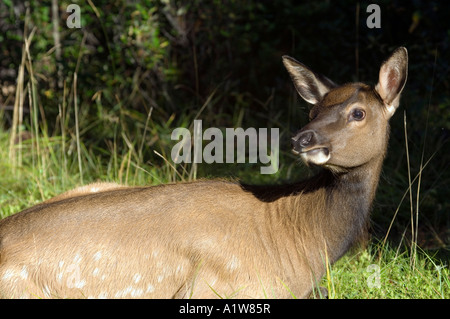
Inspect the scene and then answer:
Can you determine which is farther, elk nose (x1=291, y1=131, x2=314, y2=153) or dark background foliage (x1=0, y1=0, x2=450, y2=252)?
dark background foliage (x1=0, y1=0, x2=450, y2=252)

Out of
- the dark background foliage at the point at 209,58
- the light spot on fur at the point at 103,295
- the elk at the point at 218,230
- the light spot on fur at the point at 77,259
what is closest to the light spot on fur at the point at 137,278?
the elk at the point at 218,230

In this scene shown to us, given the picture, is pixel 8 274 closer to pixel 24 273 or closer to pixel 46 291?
pixel 24 273

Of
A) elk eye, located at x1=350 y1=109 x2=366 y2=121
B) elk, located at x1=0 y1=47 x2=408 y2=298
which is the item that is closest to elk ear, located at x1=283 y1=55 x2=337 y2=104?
elk, located at x1=0 y1=47 x2=408 y2=298

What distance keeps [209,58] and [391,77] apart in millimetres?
4546

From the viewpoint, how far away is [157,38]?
8164 millimetres

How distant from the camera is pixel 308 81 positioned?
5062 mm

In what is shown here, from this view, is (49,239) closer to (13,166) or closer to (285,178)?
(13,166)

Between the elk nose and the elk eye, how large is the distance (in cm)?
35

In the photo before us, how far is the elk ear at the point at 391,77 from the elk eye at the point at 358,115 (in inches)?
9.2

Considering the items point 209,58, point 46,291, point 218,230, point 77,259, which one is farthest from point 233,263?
point 209,58

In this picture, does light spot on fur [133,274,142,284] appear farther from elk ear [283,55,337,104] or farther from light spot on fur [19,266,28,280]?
elk ear [283,55,337,104]

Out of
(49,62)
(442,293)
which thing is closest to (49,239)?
(442,293)

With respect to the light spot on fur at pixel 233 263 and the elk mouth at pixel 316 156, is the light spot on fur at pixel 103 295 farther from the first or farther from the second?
the elk mouth at pixel 316 156

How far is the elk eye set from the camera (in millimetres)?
4465
